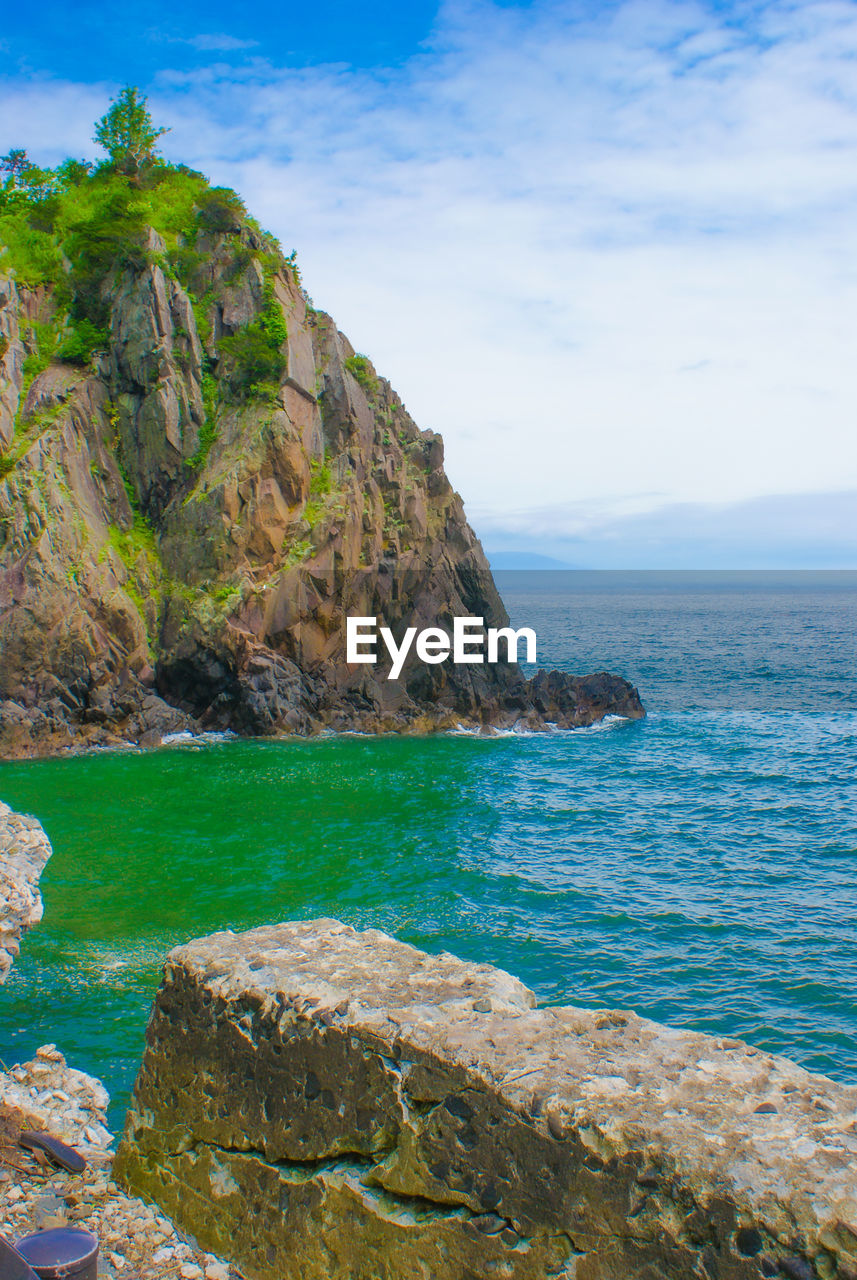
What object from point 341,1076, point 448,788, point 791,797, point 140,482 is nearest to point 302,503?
point 140,482

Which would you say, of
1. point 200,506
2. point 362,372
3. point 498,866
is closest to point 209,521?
point 200,506

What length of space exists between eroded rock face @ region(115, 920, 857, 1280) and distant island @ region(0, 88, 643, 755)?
36307 mm

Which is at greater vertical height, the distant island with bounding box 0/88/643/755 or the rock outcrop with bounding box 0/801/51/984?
the distant island with bounding box 0/88/643/755

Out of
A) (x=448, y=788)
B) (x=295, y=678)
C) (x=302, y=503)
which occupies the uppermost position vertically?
(x=302, y=503)

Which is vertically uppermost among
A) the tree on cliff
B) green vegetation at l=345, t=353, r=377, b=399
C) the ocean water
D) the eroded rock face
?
the tree on cliff

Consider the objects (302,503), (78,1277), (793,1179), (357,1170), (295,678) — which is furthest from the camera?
(302,503)

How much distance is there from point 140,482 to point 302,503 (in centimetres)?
967

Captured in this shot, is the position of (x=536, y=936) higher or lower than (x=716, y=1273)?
lower

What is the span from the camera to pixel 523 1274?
5.64 metres

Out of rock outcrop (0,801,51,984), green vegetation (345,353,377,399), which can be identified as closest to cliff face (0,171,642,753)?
green vegetation (345,353,377,399)

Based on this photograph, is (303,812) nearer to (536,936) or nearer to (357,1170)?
(536,936)

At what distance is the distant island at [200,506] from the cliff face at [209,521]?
0.13m

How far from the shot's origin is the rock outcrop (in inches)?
584

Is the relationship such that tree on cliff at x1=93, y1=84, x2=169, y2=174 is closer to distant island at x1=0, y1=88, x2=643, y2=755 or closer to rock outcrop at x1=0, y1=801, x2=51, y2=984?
distant island at x1=0, y1=88, x2=643, y2=755
